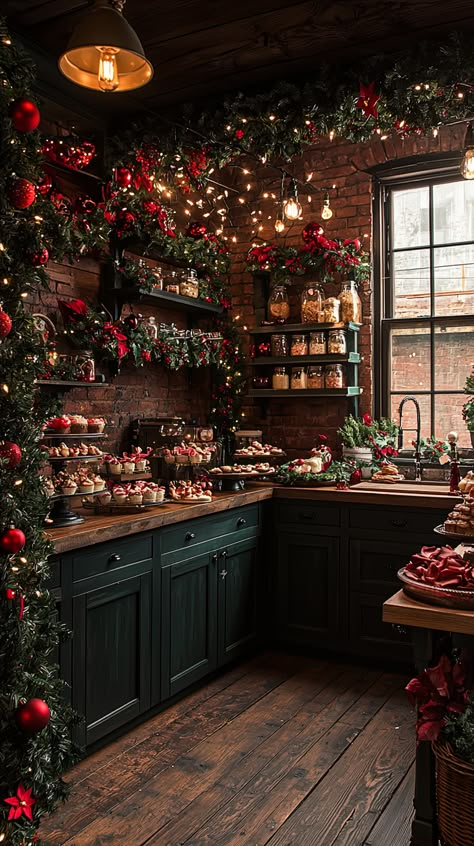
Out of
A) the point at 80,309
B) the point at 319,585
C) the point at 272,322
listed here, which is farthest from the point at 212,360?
the point at 319,585

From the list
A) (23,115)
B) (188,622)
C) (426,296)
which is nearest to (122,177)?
(23,115)

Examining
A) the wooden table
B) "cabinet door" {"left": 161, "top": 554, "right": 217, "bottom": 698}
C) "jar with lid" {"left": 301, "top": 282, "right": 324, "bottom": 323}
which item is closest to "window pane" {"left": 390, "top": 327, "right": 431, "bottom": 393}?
"jar with lid" {"left": 301, "top": 282, "right": 324, "bottom": 323}

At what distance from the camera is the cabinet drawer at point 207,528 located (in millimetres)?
3453

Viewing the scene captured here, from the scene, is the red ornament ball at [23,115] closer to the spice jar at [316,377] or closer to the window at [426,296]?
the spice jar at [316,377]

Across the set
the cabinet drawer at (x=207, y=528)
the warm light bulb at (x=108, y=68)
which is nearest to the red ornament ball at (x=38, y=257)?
the warm light bulb at (x=108, y=68)

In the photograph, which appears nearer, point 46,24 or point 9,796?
point 9,796

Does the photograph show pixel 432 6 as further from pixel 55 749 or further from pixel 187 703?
pixel 187 703

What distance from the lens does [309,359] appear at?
195 inches

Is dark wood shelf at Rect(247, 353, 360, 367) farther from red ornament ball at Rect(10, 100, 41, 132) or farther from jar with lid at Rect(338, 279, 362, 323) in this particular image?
red ornament ball at Rect(10, 100, 41, 132)

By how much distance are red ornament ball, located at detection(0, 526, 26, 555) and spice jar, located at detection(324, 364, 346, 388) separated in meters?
3.10

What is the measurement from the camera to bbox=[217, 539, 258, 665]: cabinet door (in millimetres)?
3887

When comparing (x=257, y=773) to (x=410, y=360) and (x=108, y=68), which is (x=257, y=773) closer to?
(x=108, y=68)

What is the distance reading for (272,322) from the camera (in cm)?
519

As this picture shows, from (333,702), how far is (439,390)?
7.55 ft
